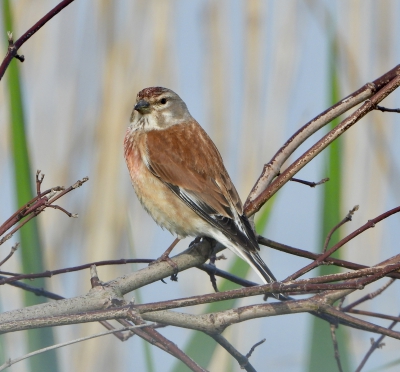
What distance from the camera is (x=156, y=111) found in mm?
3217

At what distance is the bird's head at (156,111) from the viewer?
317 cm

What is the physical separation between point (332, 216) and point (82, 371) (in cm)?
244

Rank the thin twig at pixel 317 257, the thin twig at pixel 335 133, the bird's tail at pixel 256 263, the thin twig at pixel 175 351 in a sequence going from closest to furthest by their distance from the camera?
the thin twig at pixel 175 351, the thin twig at pixel 317 257, the thin twig at pixel 335 133, the bird's tail at pixel 256 263

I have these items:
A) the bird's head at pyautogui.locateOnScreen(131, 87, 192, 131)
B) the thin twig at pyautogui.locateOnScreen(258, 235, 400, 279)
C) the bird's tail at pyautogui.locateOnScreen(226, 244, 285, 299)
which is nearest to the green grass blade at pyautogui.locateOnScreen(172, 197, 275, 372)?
the bird's tail at pyautogui.locateOnScreen(226, 244, 285, 299)

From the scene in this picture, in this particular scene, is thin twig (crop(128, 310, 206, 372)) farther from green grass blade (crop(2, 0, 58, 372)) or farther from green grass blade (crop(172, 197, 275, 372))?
green grass blade (crop(2, 0, 58, 372))

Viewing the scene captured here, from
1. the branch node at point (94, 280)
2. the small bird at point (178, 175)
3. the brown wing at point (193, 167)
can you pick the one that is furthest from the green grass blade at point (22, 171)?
the brown wing at point (193, 167)

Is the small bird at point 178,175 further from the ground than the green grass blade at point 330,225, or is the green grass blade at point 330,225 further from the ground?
the small bird at point 178,175

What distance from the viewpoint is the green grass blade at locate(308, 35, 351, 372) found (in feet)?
5.39

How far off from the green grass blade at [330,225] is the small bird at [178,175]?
1.51 ft

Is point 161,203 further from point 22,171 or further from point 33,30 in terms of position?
point 33,30

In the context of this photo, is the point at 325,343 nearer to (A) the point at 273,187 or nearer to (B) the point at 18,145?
(A) the point at 273,187

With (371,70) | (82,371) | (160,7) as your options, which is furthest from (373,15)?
(82,371)

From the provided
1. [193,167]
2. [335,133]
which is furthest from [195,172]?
[335,133]

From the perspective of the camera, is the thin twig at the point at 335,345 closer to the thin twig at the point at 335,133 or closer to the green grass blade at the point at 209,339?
the green grass blade at the point at 209,339
